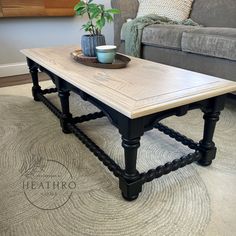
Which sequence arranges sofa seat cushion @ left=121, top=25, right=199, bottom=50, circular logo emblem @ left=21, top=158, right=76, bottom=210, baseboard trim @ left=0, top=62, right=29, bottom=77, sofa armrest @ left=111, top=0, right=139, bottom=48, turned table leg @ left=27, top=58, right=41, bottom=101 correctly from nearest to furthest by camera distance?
circular logo emblem @ left=21, top=158, right=76, bottom=210 → turned table leg @ left=27, top=58, right=41, bottom=101 → sofa seat cushion @ left=121, top=25, right=199, bottom=50 → sofa armrest @ left=111, top=0, right=139, bottom=48 → baseboard trim @ left=0, top=62, right=29, bottom=77

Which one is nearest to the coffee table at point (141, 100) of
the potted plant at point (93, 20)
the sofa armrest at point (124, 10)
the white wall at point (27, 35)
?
the potted plant at point (93, 20)

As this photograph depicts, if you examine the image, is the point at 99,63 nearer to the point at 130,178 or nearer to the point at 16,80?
the point at 130,178

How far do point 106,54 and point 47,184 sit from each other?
666mm

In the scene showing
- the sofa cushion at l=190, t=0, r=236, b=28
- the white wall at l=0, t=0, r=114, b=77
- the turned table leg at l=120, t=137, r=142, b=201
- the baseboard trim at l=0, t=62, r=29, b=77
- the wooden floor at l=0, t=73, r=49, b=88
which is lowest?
the wooden floor at l=0, t=73, r=49, b=88

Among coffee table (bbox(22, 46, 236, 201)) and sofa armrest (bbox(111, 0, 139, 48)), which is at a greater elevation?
sofa armrest (bbox(111, 0, 139, 48))

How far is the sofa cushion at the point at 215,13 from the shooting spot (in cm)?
211

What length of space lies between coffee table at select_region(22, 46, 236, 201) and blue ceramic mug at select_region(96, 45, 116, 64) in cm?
8

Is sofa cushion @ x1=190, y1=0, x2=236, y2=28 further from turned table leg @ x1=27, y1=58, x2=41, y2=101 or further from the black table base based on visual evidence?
turned table leg @ x1=27, y1=58, x2=41, y2=101

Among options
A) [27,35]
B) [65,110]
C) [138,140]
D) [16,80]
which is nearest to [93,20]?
[65,110]

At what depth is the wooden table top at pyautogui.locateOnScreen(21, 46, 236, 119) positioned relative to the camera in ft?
2.65

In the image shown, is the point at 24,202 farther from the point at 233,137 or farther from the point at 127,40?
the point at 127,40

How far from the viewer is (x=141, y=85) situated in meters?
0.96

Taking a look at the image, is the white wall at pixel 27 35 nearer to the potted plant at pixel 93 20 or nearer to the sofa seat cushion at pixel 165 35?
the sofa seat cushion at pixel 165 35

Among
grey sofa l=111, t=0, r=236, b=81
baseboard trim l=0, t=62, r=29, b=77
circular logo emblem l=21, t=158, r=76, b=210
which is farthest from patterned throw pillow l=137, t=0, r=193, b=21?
circular logo emblem l=21, t=158, r=76, b=210
